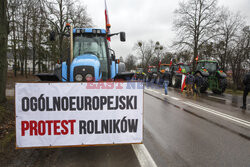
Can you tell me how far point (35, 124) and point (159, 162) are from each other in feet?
7.29

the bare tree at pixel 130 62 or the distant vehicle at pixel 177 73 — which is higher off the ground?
the bare tree at pixel 130 62

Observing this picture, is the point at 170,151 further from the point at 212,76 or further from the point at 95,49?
the point at 212,76

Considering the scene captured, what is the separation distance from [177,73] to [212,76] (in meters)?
4.23

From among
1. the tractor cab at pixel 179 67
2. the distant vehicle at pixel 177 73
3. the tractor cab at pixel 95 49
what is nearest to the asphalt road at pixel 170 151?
the tractor cab at pixel 95 49

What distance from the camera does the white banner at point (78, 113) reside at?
3.29 m

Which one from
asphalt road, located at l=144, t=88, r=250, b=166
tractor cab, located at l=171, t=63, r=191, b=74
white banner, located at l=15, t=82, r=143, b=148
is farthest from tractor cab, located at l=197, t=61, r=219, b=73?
white banner, located at l=15, t=82, r=143, b=148

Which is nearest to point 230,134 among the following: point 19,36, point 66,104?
point 66,104

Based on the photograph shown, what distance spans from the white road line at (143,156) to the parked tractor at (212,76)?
40.2 ft

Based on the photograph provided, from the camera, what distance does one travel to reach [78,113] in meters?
3.44

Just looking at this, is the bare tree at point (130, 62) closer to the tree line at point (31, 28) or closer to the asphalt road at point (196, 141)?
the tree line at point (31, 28)

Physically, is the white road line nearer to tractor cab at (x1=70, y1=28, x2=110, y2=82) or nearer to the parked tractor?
tractor cab at (x1=70, y1=28, x2=110, y2=82)

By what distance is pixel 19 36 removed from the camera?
25.7 m

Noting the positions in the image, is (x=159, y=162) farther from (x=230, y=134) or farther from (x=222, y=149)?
(x=230, y=134)

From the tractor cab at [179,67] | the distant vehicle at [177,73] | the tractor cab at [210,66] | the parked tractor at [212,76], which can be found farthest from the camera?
the tractor cab at [179,67]
